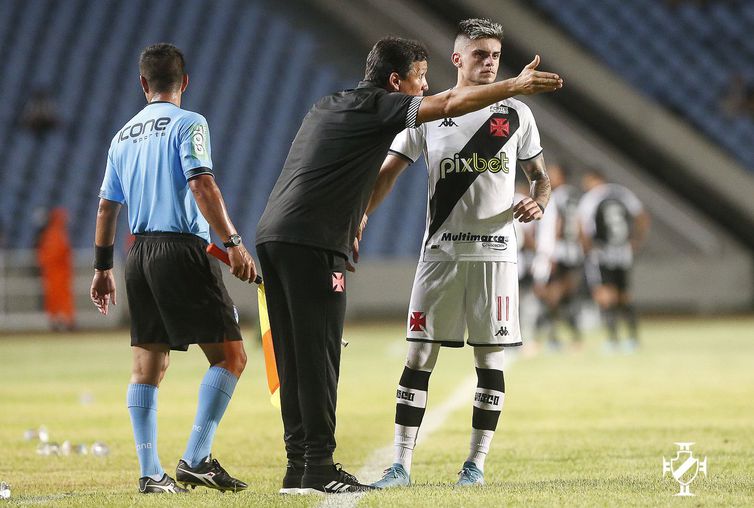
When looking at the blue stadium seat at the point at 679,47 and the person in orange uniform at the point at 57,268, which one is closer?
the person in orange uniform at the point at 57,268

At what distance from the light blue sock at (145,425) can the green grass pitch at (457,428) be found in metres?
0.22

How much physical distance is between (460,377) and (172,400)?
9.88 feet

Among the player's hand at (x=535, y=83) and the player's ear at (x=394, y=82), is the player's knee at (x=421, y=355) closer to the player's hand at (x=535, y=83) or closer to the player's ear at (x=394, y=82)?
the player's ear at (x=394, y=82)

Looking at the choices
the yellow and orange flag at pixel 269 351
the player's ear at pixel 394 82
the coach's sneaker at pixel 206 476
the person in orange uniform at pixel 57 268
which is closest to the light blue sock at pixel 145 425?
the coach's sneaker at pixel 206 476

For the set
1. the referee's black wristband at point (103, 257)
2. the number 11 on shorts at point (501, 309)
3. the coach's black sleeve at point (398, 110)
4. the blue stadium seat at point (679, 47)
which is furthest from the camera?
the blue stadium seat at point (679, 47)

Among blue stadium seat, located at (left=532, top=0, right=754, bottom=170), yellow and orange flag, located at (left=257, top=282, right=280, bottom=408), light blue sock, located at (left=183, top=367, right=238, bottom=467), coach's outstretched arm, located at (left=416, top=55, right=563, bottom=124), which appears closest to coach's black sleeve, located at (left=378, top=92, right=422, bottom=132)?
coach's outstretched arm, located at (left=416, top=55, right=563, bottom=124)

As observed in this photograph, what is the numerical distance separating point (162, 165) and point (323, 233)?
0.79 m

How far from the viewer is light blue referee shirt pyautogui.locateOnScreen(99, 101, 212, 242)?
207 inches

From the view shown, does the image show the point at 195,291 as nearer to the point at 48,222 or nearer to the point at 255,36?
the point at 48,222

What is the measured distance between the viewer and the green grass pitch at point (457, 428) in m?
5.17

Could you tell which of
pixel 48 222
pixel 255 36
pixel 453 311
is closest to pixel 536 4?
pixel 255 36

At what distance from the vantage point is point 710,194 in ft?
74.5

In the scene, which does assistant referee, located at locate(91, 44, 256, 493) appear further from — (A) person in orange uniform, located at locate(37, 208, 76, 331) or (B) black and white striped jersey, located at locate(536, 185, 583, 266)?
(A) person in orange uniform, located at locate(37, 208, 76, 331)

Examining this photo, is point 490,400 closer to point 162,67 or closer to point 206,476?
point 206,476
